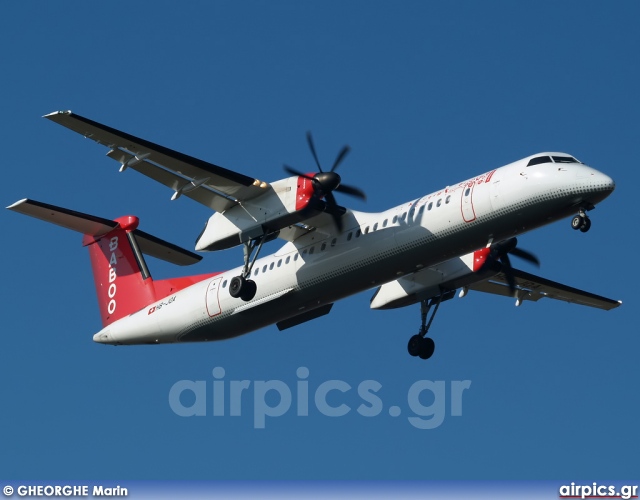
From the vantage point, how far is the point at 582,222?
21625mm

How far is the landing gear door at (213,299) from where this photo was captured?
2508cm

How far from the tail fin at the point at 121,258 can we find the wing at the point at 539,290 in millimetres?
6641

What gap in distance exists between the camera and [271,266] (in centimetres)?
2478

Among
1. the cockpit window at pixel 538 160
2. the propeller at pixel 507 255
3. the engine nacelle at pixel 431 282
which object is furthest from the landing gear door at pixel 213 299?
the cockpit window at pixel 538 160

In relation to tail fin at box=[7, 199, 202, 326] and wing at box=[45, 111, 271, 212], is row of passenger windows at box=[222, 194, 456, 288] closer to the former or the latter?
wing at box=[45, 111, 271, 212]

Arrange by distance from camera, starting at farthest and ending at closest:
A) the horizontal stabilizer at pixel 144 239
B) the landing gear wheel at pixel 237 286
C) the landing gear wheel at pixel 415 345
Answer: the horizontal stabilizer at pixel 144 239
the landing gear wheel at pixel 415 345
the landing gear wheel at pixel 237 286

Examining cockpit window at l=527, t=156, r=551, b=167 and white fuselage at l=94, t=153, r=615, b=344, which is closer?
white fuselage at l=94, t=153, r=615, b=344

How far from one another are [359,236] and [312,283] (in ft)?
4.19

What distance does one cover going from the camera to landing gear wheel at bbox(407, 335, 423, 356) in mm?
26578

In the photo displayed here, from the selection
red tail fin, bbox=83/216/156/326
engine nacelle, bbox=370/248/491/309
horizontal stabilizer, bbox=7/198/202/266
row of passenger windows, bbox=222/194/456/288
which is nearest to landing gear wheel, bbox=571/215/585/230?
row of passenger windows, bbox=222/194/456/288

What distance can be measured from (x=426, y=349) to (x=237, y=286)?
15.5 feet

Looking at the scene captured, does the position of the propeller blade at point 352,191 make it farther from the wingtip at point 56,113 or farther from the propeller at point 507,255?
the wingtip at point 56,113

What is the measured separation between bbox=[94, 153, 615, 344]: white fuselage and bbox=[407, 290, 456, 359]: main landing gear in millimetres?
2869

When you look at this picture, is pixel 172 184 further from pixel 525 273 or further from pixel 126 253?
pixel 525 273
